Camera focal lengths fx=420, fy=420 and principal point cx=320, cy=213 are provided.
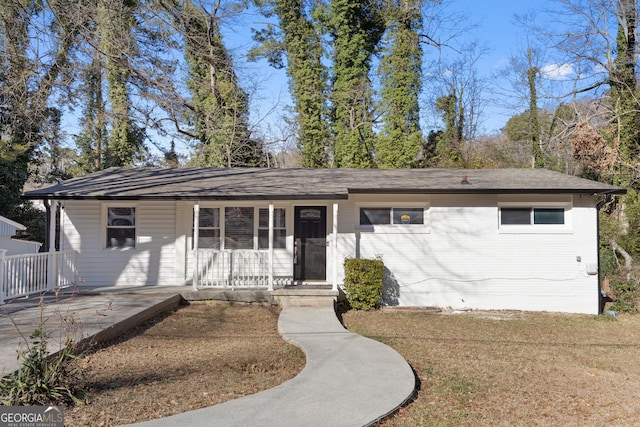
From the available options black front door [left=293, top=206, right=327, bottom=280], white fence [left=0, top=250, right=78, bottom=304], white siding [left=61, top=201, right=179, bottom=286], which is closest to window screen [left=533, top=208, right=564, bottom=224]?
black front door [left=293, top=206, right=327, bottom=280]

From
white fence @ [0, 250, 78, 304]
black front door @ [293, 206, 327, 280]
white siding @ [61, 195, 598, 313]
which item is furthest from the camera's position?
black front door @ [293, 206, 327, 280]

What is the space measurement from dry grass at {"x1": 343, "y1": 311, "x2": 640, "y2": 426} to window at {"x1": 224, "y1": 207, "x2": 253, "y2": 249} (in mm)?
3374

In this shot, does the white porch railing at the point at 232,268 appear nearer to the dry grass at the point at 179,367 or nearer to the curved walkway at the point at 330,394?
the dry grass at the point at 179,367

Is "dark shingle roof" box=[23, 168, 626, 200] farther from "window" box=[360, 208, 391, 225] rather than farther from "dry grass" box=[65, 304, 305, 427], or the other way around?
"dry grass" box=[65, 304, 305, 427]

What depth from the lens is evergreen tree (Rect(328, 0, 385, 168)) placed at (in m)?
22.7

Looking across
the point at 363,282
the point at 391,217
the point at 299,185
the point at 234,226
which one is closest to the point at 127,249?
the point at 234,226

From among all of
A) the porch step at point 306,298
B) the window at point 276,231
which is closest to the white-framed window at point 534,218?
the porch step at point 306,298

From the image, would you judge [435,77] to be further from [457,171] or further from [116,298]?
[116,298]

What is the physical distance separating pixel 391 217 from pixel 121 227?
22.8 ft

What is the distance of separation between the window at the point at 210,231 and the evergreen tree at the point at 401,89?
1262 centimetres

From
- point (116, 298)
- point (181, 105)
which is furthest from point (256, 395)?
point (181, 105)

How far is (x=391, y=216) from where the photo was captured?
414 inches

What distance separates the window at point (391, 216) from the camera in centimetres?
1053

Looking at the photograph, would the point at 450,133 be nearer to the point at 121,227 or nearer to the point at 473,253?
the point at 473,253
